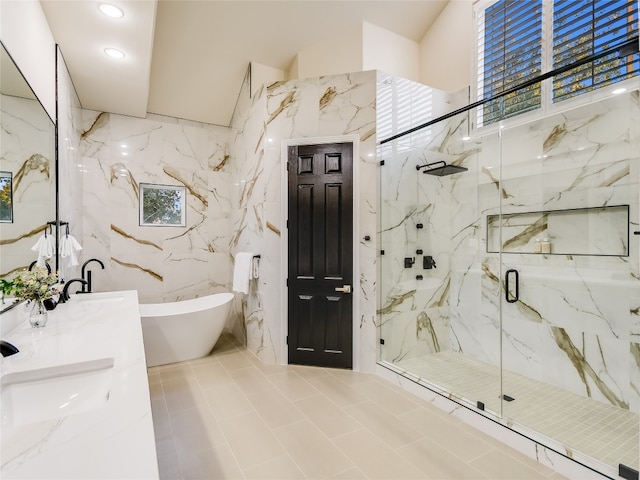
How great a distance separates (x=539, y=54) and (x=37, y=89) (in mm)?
4038

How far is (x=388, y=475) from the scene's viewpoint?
178 centimetres

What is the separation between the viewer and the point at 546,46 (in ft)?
9.75

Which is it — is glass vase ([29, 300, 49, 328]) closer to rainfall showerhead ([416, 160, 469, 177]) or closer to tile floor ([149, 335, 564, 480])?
tile floor ([149, 335, 564, 480])

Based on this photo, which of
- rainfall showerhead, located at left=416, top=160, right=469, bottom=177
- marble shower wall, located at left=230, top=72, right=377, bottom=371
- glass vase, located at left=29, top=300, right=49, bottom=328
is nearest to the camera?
glass vase, located at left=29, top=300, right=49, bottom=328

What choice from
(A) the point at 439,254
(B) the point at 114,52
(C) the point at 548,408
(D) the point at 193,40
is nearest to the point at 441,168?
(A) the point at 439,254

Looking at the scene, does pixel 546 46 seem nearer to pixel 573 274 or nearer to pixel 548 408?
pixel 573 274

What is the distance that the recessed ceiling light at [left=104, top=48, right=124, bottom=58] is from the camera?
2.72m

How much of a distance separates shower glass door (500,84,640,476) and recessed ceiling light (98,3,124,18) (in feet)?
10.9

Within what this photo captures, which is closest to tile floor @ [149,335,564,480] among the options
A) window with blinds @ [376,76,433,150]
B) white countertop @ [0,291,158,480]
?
white countertop @ [0,291,158,480]

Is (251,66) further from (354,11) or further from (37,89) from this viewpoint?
(37,89)

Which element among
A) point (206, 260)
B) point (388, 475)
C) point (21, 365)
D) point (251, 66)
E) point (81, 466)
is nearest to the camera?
point (81, 466)

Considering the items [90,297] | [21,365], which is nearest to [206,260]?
[90,297]

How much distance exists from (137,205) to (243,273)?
6.09ft

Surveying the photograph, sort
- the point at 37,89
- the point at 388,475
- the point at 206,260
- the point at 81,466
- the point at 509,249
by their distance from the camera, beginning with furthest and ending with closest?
the point at 206,260 < the point at 509,249 < the point at 37,89 < the point at 388,475 < the point at 81,466
